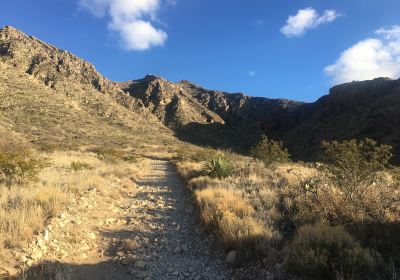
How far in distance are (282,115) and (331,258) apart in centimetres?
11285

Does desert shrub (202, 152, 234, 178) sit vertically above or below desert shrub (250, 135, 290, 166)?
below

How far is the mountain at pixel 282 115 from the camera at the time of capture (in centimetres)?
6645

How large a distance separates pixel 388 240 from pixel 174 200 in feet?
25.6

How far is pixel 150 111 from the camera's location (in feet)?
334

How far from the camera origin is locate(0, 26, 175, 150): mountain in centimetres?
4395

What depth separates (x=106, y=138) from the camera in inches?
1953

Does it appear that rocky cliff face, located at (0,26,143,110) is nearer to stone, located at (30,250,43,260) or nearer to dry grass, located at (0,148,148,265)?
dry grass, located at (0,148,148,265)

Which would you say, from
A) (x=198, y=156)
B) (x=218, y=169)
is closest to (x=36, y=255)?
(x=218, y=169)

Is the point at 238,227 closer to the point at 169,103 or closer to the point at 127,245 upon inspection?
the point at 127,245

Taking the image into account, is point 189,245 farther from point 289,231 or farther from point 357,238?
point 357,238

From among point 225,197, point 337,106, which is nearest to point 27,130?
point 225,197

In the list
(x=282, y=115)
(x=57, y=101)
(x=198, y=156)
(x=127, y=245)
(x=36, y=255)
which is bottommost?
(x=127, y=245)

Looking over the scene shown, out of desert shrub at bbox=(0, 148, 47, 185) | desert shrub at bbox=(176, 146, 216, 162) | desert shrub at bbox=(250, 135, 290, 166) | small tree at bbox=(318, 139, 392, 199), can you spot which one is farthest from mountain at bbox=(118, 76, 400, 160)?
desert shrub at bbox=(0, 148, 47, 185)

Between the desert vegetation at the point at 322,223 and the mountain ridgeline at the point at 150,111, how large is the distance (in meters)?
31.2
